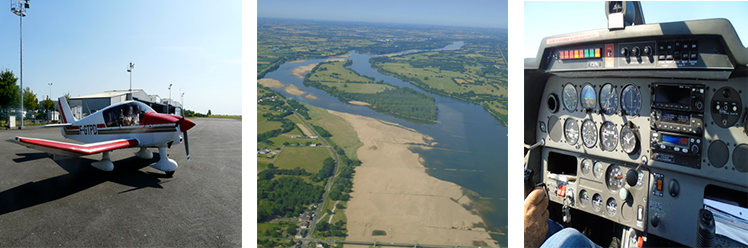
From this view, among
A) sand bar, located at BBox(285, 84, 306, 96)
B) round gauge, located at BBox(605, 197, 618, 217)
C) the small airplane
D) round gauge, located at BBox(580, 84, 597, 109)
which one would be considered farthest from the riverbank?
the small airplane

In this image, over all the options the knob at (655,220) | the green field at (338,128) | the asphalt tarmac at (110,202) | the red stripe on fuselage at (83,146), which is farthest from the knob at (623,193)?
the red stripe on fuselage at (83,146)

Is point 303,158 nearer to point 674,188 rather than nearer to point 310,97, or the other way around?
point 310,97

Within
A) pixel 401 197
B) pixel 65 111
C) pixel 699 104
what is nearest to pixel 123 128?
pixel 65 111

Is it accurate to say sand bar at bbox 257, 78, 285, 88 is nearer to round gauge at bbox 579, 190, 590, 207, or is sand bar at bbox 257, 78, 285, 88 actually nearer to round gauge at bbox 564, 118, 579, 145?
round gauge at bbox 564, 118, 579, 145

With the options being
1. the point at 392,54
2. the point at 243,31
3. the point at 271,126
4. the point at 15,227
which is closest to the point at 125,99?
the point at 15,227

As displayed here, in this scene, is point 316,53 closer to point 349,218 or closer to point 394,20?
point 394,20
